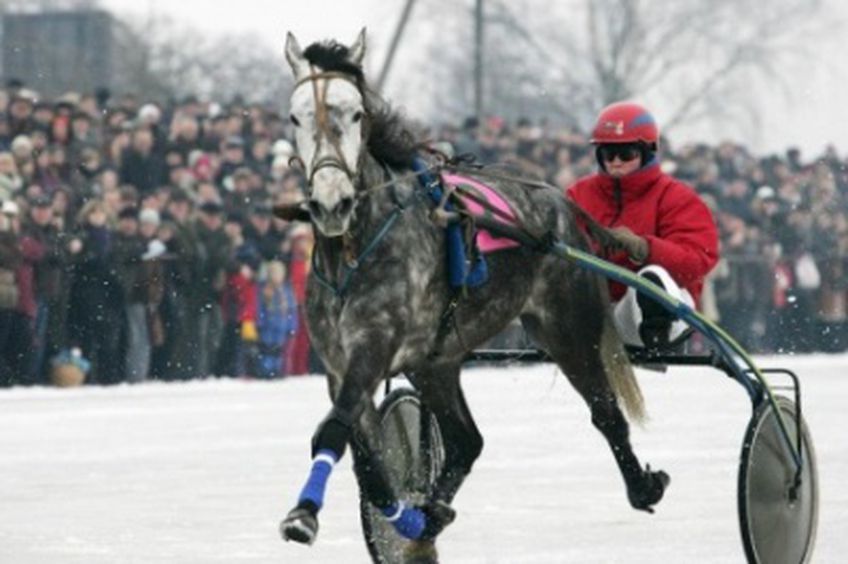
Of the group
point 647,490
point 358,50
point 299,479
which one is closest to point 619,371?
point 647,490

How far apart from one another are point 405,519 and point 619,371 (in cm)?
181

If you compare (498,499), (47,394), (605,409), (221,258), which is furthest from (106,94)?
(605,409)

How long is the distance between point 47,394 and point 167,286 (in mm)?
1671

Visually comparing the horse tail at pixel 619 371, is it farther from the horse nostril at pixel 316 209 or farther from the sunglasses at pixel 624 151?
the horse nostril at pixel 316 209

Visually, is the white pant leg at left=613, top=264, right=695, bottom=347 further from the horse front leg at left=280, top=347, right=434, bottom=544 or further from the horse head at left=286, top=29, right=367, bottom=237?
the horse head at left=286, top=29, right=367, bottom=237

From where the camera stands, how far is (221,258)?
19969 millimetres

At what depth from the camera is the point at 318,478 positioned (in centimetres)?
810

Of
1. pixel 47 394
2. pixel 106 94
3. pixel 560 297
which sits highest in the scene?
pixel 560 297

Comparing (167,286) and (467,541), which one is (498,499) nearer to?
(467,541)

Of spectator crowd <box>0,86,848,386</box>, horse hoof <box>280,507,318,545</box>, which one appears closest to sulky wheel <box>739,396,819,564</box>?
horse hoof <box>280,507,318,545</box>

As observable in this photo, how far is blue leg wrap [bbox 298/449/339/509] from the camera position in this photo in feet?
26.3

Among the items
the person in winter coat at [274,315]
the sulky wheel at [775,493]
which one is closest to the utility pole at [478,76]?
the person in winter coat at [274,315]

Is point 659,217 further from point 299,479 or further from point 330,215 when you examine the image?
point 299,479

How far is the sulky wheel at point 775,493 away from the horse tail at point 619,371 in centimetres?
79
